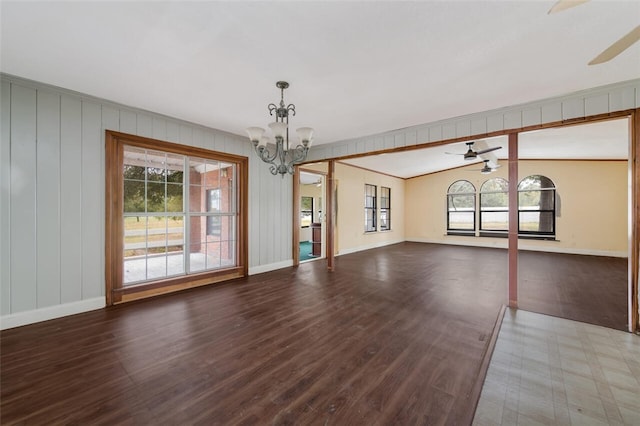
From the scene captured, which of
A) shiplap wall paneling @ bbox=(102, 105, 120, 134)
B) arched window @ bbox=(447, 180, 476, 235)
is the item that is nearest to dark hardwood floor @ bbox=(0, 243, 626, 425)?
shiplap wall paneling @ bbox=(102, 105, 120, 134)

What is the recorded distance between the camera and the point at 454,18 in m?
1.81

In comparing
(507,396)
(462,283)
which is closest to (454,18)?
(507,396)

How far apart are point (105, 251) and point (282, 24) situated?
348 cm

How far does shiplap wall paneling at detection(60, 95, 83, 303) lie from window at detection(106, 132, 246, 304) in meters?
0.29

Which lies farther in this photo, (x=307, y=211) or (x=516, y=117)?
(x=307, y=211)

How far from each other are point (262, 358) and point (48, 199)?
3093mm

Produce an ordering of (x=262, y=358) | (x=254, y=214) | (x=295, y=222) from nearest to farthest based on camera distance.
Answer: (x=262, y=358), (x=254, y=214), (x=295, y=222)

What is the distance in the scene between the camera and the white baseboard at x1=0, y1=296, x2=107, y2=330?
2678 mm

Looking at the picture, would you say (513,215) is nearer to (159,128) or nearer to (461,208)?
(159,128)

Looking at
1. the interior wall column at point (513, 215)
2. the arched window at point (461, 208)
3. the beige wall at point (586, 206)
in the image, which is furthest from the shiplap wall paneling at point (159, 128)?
the beige wall at point (586, 206)

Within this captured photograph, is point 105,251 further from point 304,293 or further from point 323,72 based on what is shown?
point 323,72

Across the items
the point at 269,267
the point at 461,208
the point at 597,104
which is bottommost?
the point at 269,267

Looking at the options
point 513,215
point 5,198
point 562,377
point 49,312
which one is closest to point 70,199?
point 5,198

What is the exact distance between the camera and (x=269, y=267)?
17.4 feet
